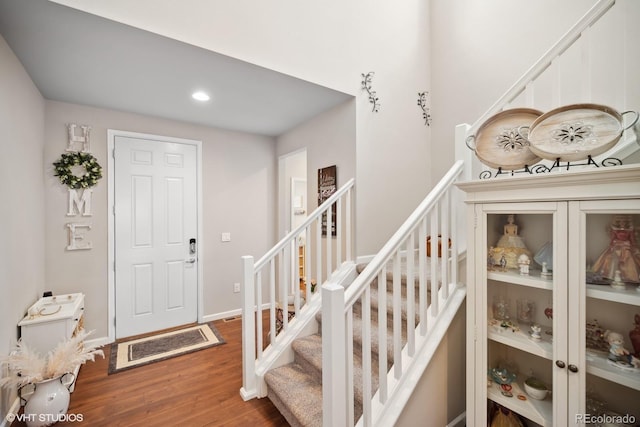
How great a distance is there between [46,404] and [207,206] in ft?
7.53

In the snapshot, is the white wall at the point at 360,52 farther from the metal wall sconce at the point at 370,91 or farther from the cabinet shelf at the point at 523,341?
the cabinet shelf at the point at 523,341

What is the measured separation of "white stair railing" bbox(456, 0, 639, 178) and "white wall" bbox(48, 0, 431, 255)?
1.04m

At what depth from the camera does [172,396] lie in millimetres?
2162

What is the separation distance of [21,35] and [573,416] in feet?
12.2

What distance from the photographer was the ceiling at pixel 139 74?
1734 mm

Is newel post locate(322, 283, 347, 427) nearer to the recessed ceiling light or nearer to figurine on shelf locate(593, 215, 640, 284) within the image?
figurine on shelf locate(593, 215, 640, 284)

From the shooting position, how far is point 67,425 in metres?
1.88

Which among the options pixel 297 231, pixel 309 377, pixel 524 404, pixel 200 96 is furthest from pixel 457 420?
pixel 200 96

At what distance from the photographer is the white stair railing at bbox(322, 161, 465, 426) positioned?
127cm

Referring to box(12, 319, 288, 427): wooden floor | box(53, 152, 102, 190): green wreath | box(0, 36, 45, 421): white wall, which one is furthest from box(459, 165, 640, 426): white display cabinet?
box(53, 152, 102, 190): green wreath

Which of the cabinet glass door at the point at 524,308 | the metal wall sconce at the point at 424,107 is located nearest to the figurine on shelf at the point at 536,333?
the cabinet glass door at the point at 524,308

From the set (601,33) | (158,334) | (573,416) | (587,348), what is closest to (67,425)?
(158,334)

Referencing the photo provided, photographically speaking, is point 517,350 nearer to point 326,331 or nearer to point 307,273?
point 326,331

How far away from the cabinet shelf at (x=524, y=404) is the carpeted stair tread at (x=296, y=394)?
3.29ft
